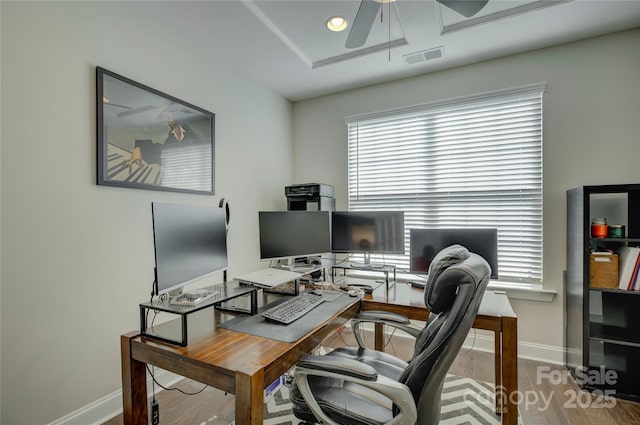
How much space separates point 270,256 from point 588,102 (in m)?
2.89

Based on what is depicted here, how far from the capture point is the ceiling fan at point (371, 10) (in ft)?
5.30

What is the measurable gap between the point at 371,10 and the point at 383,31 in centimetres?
84

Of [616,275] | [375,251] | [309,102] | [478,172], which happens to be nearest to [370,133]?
[309,102]

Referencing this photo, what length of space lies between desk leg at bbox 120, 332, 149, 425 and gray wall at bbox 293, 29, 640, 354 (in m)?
2.91

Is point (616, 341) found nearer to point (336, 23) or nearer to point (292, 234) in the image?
point (292, 234)

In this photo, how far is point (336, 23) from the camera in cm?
232

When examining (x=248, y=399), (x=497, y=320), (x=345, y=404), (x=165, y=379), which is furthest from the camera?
(x=165, y=379)

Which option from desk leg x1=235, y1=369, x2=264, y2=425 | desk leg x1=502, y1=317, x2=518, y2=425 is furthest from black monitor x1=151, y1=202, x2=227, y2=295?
desk leg x1=502, y1=317, x2=518, y2=425

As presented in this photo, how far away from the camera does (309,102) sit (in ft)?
12.4

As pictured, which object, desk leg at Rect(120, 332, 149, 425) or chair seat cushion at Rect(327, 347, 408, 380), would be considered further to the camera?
chair seat cushion at Rect(327, 347, 408, 380)

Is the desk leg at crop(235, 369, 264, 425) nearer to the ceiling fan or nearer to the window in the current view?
the ceiling fan

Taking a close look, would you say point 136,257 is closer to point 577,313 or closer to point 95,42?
point 95,42

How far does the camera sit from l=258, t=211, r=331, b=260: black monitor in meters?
2.23

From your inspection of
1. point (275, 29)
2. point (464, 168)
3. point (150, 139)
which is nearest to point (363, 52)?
point (275, 29)
